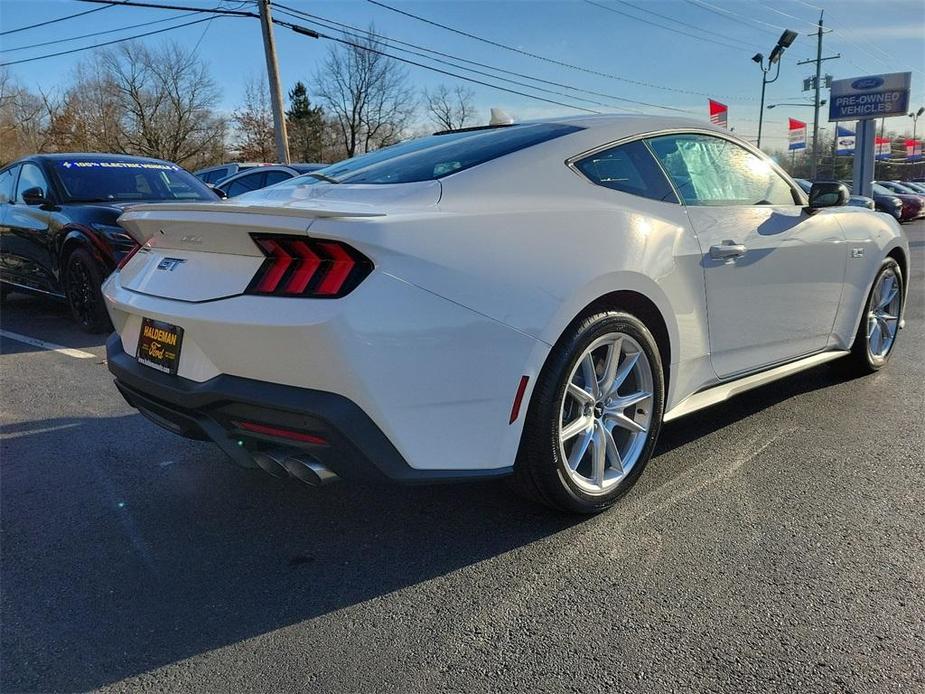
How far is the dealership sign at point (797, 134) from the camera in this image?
34.6 m

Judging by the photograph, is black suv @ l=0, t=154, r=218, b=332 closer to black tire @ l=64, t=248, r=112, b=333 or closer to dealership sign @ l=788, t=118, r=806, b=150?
Result: black tire @ l=64, t=248, r=112, b=333

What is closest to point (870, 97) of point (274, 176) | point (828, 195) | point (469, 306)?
point (274, 176)

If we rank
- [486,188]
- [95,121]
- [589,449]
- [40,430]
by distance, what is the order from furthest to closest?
[95,121] < [40,430] < [589,449] < [486,188]

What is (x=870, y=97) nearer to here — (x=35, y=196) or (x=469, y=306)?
(x=35, y=196)

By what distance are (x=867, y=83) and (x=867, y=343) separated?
85.3 ft

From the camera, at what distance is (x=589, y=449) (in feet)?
9.05

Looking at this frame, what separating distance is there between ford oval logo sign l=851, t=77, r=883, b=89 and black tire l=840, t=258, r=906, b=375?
2513cm

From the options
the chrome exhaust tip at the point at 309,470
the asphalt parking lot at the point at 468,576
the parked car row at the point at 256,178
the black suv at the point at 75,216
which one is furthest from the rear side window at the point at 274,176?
the chrome exhaust tip at the point at 309,470

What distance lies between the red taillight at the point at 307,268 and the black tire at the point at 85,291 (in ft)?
14.6

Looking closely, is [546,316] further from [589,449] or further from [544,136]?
[544,136]

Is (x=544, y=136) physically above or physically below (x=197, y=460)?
above

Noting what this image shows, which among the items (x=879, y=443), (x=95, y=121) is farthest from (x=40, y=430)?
(x=95, y=121)

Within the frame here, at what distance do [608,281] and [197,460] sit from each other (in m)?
2.14

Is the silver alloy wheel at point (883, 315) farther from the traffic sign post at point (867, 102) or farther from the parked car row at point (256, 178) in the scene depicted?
the traffic sign post at point (867, 102)
